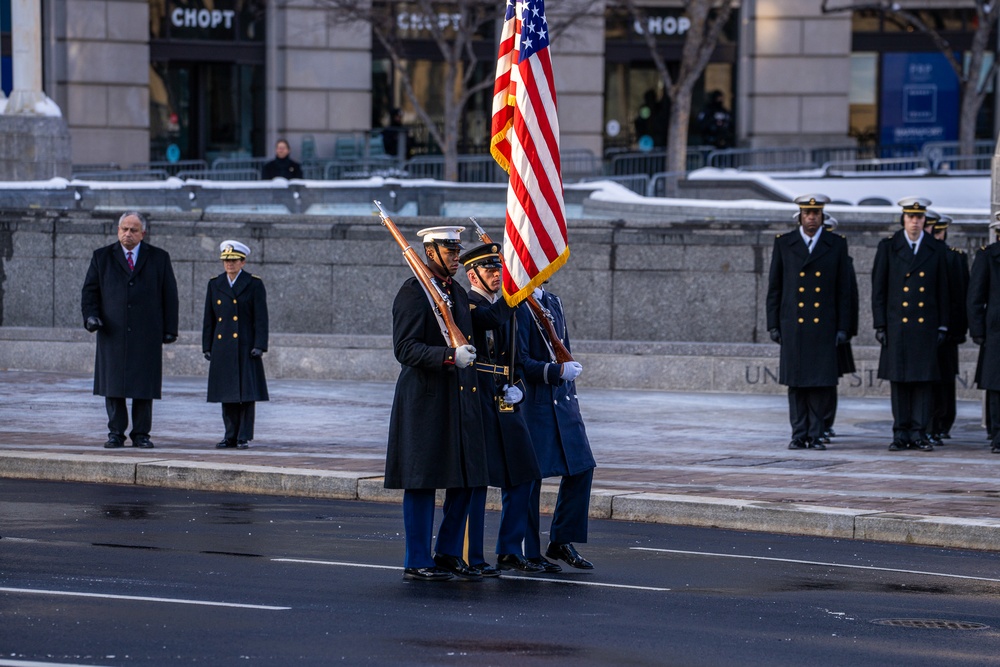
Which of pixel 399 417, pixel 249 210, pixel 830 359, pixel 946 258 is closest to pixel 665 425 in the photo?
pixel 830 359

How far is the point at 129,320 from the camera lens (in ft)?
47.1

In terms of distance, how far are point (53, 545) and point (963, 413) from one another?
10408 mm

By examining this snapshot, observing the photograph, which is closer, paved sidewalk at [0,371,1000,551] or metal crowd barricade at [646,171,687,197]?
paved sidewalk at [0,371,1000,551]

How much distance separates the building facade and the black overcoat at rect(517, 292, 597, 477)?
2574 cm

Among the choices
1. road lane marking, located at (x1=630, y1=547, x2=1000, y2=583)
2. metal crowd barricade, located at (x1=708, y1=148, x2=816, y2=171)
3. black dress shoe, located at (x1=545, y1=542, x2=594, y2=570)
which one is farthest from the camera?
metal crowd barricade, located at (x1=708, y1=148, x2=816, y2=171)

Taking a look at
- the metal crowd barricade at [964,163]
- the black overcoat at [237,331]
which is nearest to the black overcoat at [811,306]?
the black overcoat at [237,331]

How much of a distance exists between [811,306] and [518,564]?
6035mm

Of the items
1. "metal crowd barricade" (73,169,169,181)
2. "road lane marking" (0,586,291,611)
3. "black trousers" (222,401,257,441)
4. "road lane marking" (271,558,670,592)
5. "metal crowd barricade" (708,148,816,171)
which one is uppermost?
"metal crowd barricade" (708,148,816,171)

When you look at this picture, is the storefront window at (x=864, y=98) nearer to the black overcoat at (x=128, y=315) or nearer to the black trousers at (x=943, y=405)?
the black trousers at (x=943, y=405)

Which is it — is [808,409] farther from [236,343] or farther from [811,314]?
[236,343]

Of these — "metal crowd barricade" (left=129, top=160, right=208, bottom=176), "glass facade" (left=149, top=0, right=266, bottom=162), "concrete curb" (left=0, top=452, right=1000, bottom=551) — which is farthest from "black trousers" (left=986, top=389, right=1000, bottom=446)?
"glass facade" (left=149, top=0, right=266, bottom=162)

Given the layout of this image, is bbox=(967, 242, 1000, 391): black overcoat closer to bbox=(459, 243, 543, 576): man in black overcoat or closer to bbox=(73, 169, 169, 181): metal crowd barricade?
bbox=(459, 243, 543, 576): man in black overcoat

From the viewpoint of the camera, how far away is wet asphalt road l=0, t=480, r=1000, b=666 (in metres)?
7.55

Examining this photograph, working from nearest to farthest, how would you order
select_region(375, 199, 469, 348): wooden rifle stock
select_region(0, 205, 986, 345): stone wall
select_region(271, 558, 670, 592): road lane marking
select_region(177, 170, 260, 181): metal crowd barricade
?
select_region(375, 199, 469, 348): wooden rifle stock, select_region(271, 558, 670, 592): road lane marking, select_region(0, 205, 986, 345): stone wall, select_region(177, 170, 260, 181): metal crowd barricade
